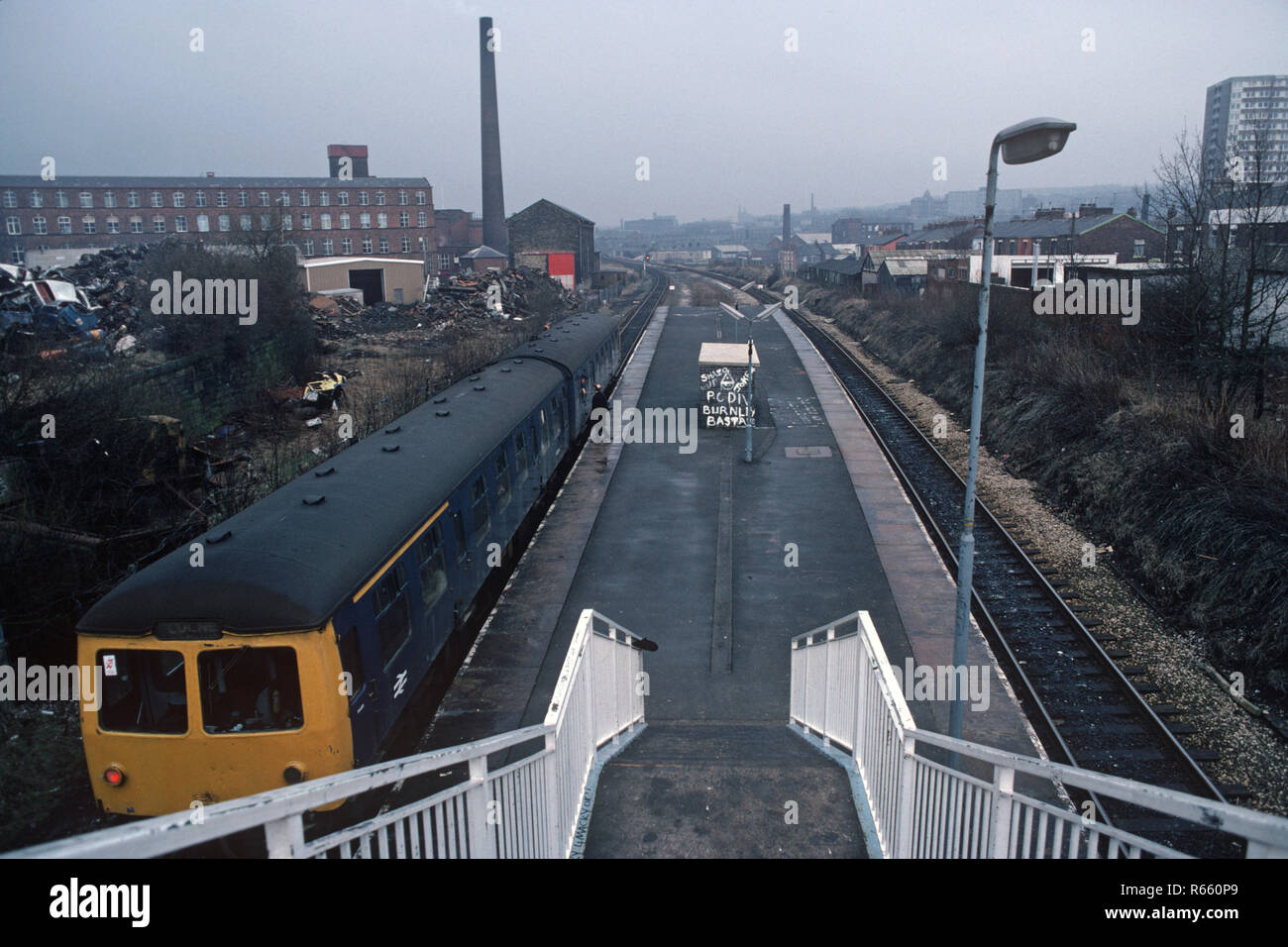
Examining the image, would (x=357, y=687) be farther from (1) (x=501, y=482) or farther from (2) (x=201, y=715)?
(1) (x=501, y=482)

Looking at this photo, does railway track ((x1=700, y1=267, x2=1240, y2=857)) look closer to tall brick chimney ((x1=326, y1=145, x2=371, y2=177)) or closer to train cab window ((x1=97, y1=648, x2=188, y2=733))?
train cab window ((x1=97, y1=648, x2=188, y2=733))

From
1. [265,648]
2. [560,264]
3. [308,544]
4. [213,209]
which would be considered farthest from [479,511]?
[213,209]

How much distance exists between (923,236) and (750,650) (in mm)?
83460

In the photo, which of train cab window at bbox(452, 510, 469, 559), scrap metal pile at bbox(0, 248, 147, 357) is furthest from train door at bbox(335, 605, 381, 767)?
scrap metal pile at bbox(0, 248, 147, 357)

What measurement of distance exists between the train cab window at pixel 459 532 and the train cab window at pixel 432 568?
A: 22.2 inches

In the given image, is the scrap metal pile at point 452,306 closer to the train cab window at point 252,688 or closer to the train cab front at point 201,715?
the train cab front at point 201,715

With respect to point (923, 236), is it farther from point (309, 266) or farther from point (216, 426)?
point (216, 426)

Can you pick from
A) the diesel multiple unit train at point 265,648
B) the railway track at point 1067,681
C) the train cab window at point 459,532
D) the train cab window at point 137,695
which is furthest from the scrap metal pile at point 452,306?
the train cab window at point 137,695

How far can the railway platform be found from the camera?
276 inches

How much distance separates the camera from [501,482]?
13953 millimetres

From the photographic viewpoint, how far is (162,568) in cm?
732

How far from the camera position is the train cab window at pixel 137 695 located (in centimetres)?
707

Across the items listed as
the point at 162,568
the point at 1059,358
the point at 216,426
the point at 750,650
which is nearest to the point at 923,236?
the point at 1059,358

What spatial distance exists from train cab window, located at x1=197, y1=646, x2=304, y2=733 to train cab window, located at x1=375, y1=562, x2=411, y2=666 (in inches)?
51.6
